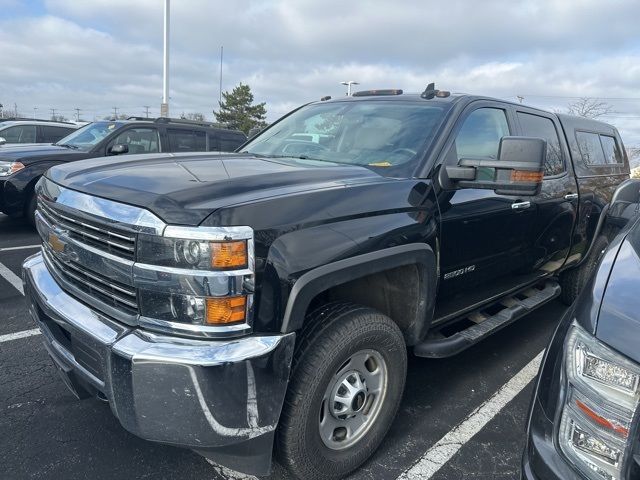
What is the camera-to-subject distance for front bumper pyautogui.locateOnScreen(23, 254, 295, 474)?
175cm

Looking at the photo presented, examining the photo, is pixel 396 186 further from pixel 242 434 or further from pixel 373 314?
pixel 242 434

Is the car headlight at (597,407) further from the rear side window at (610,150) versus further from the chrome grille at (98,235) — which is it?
the rear side window at (610,150)

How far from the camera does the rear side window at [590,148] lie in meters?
4.69

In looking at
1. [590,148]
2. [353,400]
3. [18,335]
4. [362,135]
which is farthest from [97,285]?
[590,148]

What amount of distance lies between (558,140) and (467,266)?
205 centimetres

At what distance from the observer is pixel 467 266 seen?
305cm

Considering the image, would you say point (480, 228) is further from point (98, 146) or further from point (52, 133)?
point (52, 133)

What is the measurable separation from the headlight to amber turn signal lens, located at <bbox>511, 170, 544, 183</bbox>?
676 centimetres

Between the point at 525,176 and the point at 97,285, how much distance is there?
2.28 meters

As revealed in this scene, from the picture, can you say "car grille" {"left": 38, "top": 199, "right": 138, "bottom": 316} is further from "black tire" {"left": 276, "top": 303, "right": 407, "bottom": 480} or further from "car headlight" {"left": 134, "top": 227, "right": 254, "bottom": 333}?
"black tire" {"left": 276, "top": 303, "right": 407, "bottom": 480}

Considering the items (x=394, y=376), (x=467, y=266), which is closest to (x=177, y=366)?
(x=394, y=376)

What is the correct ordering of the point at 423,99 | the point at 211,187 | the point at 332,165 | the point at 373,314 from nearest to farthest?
the point at 211,187 → the point at 373,314 → the point at 332,165 → the point at 423,99

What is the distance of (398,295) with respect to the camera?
8.79 feet

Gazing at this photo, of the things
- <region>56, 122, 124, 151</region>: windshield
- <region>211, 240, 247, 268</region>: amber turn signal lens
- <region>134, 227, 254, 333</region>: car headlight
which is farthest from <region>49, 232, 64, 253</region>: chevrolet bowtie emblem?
<region>56, 122, 124, 151</region>: windshield
